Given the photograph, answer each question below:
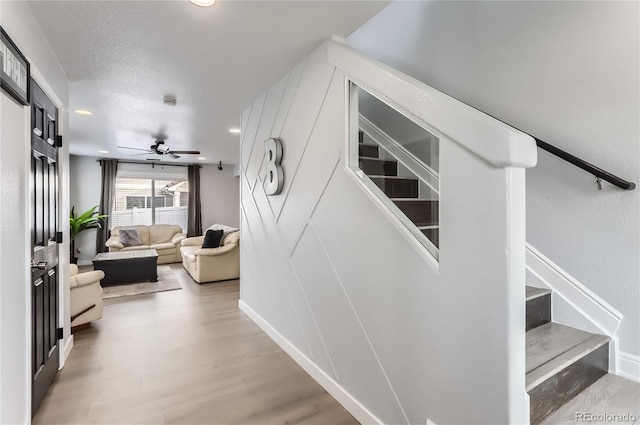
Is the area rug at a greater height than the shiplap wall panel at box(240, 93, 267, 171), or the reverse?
the shiplap wall panel at box(240, 93, 267, 171)

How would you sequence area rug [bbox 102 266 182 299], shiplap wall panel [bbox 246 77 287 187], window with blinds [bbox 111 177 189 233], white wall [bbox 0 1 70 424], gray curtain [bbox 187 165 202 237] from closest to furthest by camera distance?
white wall [bbox 0 1 70 424]
shiplap wall panel [bbox 246 77 287 187]
area rug [bbox 102 266 182 299]
window with blinds [bbox 111 177 189 233]
gray curtain [bbox 187 165 202 237]

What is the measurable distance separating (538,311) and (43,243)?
10.9 feet

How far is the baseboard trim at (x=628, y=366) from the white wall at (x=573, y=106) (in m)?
0.04

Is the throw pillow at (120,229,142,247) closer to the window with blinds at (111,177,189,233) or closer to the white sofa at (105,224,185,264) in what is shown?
the white sofa at (105,224,185,264)

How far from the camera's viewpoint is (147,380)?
2.30 m

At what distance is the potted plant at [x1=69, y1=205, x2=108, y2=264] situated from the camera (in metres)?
6.47

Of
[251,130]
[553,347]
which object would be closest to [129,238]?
[251,130]

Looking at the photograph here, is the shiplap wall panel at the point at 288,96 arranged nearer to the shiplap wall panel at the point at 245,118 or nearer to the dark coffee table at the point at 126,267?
the shiplap wall panel at the point at 245,118

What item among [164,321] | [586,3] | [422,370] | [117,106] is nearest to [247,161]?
[117,106]

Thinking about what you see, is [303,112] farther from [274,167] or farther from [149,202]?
[149,202]

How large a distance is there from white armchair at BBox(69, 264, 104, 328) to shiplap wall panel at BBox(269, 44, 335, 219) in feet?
7.28

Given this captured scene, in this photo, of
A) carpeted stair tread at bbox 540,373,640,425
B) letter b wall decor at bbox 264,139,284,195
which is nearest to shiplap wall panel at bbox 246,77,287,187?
letter b wall decor at bbox 264,139,284,195

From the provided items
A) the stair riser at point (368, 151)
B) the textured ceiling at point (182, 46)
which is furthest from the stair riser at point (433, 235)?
the textured ceiling at point (182, 46)

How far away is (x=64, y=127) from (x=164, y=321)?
221cm
